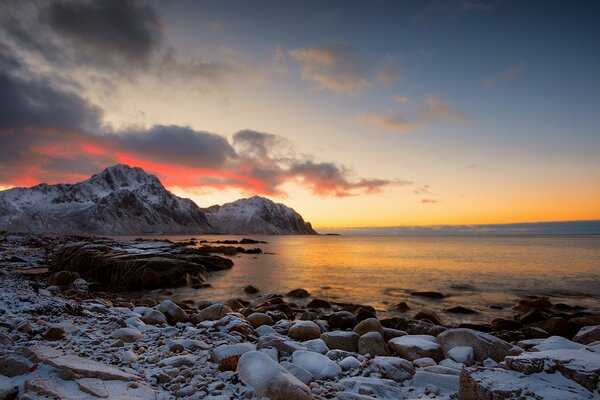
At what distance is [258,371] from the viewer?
4.79 metres

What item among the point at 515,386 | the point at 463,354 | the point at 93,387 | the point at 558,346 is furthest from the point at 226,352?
the point at 558,346

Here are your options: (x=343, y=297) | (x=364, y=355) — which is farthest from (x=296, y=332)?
(x=343, y=297)

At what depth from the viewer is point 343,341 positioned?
749 centimetres

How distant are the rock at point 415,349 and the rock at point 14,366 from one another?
665 centimetres

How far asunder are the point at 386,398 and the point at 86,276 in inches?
949

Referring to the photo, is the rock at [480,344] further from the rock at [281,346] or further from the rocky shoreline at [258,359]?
the rock at [281,346]

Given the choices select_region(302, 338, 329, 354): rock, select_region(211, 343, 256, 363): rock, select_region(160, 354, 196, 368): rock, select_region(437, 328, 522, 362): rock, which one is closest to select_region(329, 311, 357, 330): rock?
select_region(302, 338, 329, 354): rock

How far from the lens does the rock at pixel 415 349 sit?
685 centimetres

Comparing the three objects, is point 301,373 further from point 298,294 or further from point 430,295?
point 430,295

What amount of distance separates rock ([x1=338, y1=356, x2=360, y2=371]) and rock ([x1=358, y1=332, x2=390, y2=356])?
1.05 m

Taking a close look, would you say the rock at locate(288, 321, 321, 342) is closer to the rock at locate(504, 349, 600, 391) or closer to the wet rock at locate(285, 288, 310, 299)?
the rock at locate(504, 349, 600, 391)

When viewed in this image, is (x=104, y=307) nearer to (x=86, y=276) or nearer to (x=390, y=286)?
(x=86, y=276)

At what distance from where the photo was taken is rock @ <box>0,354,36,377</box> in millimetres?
4215

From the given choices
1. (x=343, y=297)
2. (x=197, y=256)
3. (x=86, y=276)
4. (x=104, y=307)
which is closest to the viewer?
(x=104, y=307)
